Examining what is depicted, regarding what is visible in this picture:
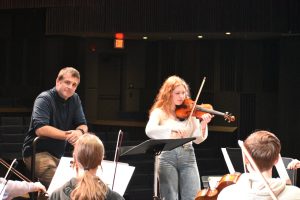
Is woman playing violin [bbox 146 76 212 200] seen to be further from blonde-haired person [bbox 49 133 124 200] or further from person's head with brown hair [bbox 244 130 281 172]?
person's head with brown hair [bbox 244 130 281 172]

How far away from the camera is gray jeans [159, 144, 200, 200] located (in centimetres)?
533

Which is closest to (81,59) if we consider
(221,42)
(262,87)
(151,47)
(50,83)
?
(50,83)

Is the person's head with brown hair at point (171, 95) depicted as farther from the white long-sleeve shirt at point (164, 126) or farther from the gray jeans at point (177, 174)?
the gray jeans at point (177, 174)

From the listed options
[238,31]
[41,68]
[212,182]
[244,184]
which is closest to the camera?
[244,184]

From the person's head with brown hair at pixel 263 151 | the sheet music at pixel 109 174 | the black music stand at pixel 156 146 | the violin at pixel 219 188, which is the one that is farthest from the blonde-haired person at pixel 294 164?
the person's head with brown hair at pixel 263 151

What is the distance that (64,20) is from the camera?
11.0 meters

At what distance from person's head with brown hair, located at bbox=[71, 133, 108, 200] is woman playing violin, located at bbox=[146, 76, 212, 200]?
2198 mm

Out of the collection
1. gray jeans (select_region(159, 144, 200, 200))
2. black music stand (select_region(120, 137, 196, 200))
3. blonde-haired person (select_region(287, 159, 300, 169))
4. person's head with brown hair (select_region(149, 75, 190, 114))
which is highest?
person's head with brown hair (select_region(149, 75, 190, 114))

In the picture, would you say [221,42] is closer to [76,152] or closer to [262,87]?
[262,87]

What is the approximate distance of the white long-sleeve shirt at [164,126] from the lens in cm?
538

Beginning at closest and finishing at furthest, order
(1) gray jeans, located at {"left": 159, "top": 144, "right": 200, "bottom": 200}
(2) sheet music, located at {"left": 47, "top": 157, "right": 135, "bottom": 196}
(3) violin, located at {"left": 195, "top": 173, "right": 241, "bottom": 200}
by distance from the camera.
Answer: (3) violin, located at {"left": 195, "top": 173, "right": 241, "bottom": 200} → (2) sheet music, located at {"left": 47, "top": 157, "right": 135, "bottom": 196} → (1) gray jeans, located at {"left": 159, "top": 144, "right": 200, "bottom": 200}

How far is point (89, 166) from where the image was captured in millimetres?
3154

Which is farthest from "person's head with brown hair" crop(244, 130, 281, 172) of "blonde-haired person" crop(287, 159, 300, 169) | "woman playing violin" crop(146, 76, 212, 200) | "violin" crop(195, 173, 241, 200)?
"woman playing violin" crop(146, 76, 212, 200)

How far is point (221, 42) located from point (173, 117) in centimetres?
678
